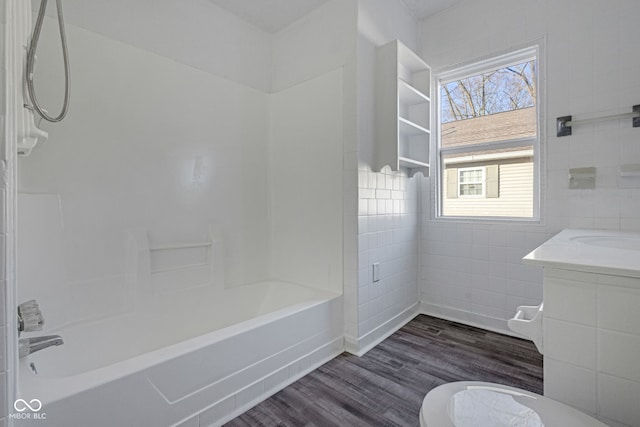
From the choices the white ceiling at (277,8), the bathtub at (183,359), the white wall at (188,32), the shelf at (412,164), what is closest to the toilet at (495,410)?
the bathtub at (183,359)

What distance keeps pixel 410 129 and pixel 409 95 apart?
0.27 m

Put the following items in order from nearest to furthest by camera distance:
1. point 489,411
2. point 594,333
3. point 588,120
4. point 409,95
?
point 489,411 → point 594,333 → point 588,120 → point 409,95

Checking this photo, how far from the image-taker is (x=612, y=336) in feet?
2.74

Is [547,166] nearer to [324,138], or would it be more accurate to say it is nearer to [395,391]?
[324,138]

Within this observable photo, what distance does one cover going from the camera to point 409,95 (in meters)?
2.43

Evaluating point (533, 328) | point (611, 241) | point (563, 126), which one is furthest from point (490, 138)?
point (533, 328)

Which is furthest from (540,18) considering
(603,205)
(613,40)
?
(603,205)

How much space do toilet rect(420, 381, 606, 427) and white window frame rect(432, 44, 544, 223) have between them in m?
1.86

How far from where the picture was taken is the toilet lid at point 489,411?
72 cm

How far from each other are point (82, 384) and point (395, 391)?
4.78ft

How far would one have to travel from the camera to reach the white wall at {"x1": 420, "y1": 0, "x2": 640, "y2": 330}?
6.37 feet

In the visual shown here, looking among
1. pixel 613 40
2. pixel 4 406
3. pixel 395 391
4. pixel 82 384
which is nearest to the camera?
pixel 4 406

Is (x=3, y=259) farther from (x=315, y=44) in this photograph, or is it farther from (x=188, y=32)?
(x=315, y=44)

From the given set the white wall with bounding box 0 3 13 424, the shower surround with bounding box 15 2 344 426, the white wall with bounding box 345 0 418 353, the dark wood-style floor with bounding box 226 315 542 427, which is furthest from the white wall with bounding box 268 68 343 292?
the white wall with bounding box 0 3 13 424
